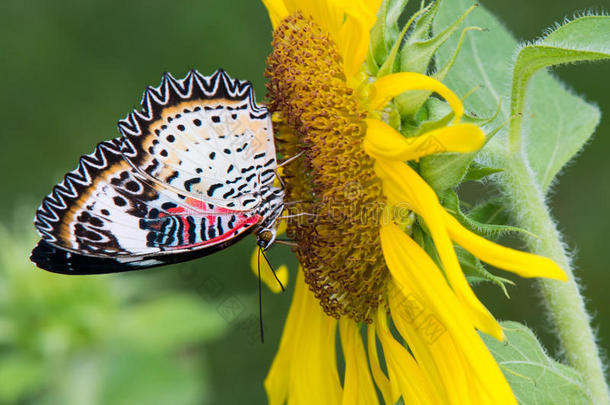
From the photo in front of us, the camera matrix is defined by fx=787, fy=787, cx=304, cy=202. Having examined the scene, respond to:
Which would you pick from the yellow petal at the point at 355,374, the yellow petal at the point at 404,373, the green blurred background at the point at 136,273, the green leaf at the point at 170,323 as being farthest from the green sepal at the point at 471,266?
the green leaf at the point at 170,323

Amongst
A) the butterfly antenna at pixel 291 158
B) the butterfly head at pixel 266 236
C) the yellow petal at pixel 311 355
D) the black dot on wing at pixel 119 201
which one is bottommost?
the yellow petal at pixel 311 355

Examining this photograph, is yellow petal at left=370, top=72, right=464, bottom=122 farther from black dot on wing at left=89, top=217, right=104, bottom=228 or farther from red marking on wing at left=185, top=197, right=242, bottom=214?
black dot on wing at left=89, top=217, right=104, bottom=228

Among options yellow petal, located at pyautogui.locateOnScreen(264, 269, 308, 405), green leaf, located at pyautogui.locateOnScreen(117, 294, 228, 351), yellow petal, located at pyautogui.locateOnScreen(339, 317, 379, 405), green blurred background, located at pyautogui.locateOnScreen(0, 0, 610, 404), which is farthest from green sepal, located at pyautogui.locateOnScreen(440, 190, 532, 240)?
green leaf, located at pyautogui.locateOnScreen(117, 294, 228, 351)

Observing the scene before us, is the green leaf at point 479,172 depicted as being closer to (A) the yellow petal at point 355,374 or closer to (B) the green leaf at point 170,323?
(A) the yellow petal at point 355,374

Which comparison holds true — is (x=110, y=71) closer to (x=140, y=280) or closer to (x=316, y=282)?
(x=140, y=280)

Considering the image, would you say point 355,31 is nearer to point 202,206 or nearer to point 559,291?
point 202,206

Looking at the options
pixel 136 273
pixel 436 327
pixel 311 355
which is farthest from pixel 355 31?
pixel 136 273
